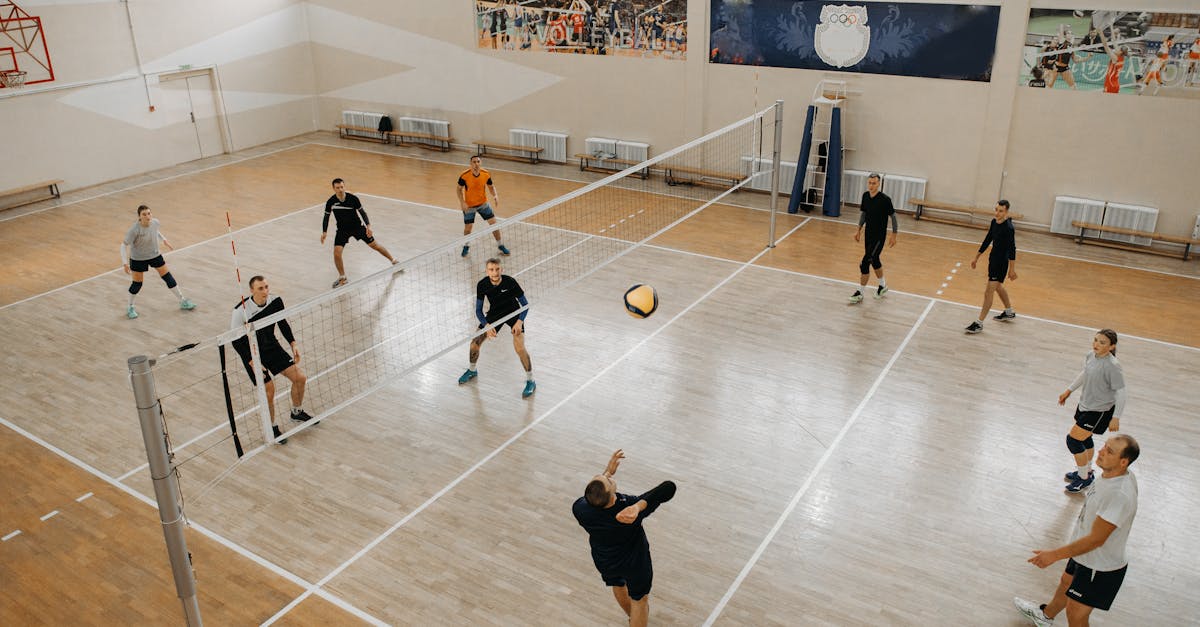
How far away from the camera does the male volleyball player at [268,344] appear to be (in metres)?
8.82

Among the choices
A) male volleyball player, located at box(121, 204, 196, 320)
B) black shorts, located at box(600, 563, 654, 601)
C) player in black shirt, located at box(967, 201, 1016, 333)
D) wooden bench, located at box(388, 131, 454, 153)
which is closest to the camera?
black shorts, located at box(600, 563, 654, 601)

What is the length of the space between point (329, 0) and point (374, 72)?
2.36m

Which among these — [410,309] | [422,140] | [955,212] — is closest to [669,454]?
[410,309]

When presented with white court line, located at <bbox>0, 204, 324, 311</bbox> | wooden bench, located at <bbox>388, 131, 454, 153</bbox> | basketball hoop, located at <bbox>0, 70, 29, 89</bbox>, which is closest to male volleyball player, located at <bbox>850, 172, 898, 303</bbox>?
white court line, located at <bbox>0, 204, 324, 311</bbox>

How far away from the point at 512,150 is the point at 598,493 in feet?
55.0

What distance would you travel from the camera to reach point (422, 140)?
2306 cm

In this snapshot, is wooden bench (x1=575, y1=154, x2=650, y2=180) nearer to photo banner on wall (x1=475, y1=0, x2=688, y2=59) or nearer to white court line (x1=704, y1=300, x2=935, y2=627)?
photo banner on wall (x1=475, y1=0, x2=688, y2=59)

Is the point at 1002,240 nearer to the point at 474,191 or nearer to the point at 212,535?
the point at 474,191

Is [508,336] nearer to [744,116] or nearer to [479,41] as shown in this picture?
[744,116]

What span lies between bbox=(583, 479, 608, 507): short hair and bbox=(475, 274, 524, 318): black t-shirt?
14.2 feet

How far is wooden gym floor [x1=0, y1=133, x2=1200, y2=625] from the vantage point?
7312mm

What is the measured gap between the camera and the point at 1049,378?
10609 millimetres

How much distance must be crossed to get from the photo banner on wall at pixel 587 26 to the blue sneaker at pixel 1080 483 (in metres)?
12.8

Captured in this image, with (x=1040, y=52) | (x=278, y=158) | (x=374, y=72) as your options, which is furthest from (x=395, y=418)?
(x=374, y=72)
